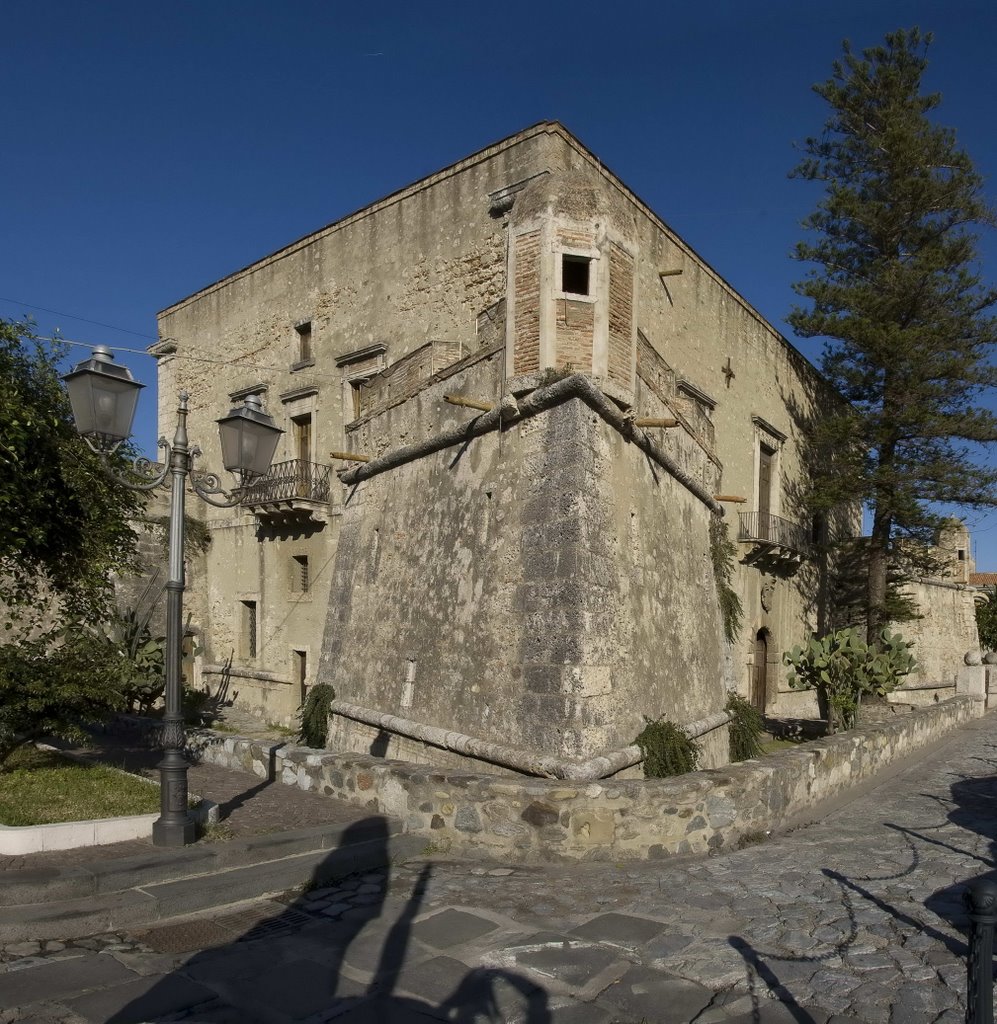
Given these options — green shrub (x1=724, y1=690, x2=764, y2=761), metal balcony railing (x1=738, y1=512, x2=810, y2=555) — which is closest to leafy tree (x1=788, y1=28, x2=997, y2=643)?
metal balcony railing (x1=738, y1=512, x2=810, y2=555)

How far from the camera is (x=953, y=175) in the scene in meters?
18.5

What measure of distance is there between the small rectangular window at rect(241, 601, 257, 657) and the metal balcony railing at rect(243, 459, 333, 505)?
273 cm

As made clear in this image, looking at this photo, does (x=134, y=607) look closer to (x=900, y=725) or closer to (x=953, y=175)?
(x=900, y=725)

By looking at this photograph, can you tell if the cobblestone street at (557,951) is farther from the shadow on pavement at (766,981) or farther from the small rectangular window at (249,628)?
the small rectangular window at (249,628)

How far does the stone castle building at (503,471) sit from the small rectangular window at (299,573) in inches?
2.6

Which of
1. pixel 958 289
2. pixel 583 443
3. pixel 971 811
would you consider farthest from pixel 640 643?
pixel 958 289

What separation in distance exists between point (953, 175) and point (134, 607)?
67.7 feet

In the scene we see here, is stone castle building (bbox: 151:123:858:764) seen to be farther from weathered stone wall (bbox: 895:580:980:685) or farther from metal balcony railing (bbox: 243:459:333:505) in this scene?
weathered stone wall (bbox: 895:580:980:685)

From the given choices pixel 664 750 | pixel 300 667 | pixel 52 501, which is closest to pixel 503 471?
pixel 664 750

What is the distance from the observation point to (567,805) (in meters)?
6.38

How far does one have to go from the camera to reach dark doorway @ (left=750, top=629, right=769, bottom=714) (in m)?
18.9

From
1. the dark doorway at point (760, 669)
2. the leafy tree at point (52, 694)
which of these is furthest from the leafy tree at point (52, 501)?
the dark doorway at point (760, 669)

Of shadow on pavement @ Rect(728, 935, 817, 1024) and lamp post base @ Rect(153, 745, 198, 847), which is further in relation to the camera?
lamp post base @ Rect(153, 745, 198, 847)

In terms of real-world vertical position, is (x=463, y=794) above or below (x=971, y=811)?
above
